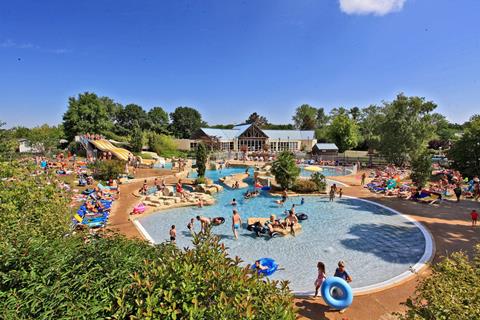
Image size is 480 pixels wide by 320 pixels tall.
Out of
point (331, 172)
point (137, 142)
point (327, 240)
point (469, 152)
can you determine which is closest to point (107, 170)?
point (137, 142)

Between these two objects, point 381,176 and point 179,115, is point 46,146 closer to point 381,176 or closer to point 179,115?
point 179,115

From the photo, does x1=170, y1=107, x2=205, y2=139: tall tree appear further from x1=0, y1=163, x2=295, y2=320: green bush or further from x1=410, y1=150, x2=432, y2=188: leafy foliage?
x1=0, y1=163, x2=295, y2=320: green bush

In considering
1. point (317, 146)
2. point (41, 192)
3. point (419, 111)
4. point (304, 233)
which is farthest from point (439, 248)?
point (317, 146)

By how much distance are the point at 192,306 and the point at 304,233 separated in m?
11.2

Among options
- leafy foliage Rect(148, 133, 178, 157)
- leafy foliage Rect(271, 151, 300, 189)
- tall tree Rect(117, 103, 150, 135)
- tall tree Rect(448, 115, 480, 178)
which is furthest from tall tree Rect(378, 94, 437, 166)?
tall tree Rect(117, 103, 150, 135)

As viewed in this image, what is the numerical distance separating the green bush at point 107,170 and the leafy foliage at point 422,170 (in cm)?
2519

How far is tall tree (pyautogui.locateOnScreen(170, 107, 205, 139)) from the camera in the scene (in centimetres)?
6994

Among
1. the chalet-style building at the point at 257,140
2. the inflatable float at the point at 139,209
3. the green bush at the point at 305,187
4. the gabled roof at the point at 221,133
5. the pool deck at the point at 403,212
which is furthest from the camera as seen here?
the chalet-style building at the point at 257,140

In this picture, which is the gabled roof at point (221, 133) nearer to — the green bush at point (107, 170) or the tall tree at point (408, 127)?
the green bush at point (107, 170)

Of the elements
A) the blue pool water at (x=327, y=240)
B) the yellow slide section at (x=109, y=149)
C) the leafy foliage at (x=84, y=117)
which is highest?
the leafy foliage at (x=84, y=117)

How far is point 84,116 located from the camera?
44.8 meters

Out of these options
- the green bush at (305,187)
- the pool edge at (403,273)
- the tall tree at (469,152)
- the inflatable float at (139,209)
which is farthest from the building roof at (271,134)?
the pool edge at (403,273)

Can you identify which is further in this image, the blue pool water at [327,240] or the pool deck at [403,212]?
the blue pool water at [327,240]

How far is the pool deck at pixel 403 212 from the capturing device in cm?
705
